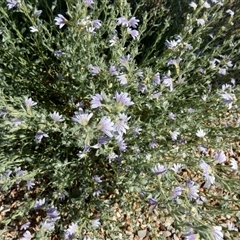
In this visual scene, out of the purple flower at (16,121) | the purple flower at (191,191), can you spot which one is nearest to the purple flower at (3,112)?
the purple flower at (16,121)

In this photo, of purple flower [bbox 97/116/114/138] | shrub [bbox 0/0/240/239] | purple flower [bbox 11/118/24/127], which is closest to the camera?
purple flower [bbox 97/116/114/138]

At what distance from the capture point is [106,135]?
5.99 feet

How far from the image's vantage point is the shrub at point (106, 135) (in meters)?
1.93

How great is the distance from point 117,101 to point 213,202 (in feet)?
5.07

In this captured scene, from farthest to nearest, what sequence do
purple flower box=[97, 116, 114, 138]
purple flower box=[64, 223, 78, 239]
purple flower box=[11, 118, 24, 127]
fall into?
purple flower box=[64, 223, 78, 239], purple flower box=[11, 118, 24, 127], purple flower box=[97, 116, 114, 138]

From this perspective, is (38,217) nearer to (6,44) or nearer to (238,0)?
(6,44)

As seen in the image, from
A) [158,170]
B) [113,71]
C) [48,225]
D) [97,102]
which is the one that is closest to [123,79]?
[113,71]

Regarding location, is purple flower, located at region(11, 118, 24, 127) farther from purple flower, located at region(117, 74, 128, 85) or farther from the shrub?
purple flower, located at region(117, 74, 128, 85)

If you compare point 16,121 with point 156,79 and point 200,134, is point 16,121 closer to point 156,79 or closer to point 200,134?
point 156,79

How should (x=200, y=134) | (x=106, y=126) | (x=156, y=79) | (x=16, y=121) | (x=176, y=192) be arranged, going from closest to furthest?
1. (x=106, y=126)
2. (x=16, y=121)
3. (x=176, y=192)
4. (x=200, y=134)
5. (x=156, y=79)

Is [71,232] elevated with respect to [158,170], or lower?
lower

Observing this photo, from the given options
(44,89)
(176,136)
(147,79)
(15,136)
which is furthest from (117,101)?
(44,89)

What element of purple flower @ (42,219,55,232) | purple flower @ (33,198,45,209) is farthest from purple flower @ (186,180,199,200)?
purple flower @ (33,198,45,209)

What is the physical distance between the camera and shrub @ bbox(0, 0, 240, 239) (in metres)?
1.93
